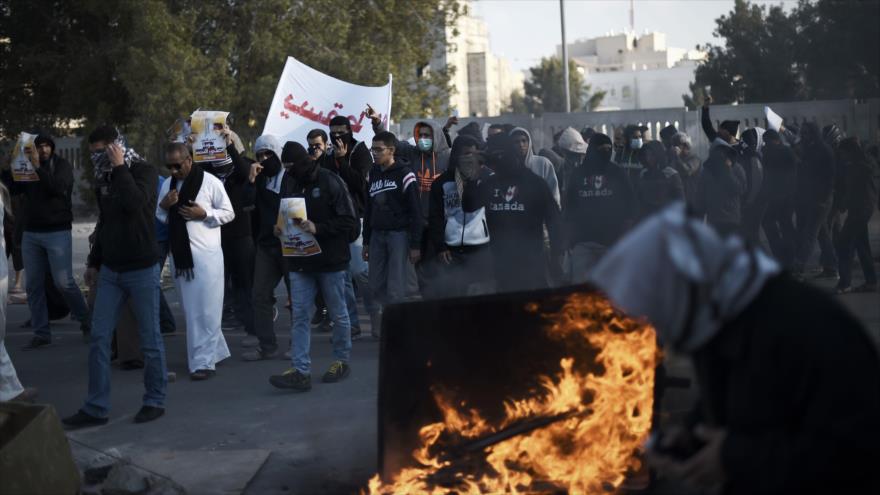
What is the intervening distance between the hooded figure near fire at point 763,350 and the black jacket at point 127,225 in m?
5.34

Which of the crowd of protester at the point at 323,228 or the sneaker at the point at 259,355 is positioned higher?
the crowd of protester at the point at 323,228

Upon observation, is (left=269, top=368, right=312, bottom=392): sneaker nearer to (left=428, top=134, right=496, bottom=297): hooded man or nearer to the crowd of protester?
the crowd of protester

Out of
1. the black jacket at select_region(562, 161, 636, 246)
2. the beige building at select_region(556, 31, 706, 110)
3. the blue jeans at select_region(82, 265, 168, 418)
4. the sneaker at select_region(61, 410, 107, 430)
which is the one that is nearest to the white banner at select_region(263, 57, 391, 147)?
the black jacket at select_region(562, 161, 636, 246)

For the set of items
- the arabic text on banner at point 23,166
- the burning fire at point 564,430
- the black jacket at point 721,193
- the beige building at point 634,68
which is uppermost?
the beige building at point 634,68

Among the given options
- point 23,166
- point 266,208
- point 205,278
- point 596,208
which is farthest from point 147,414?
point 596,208

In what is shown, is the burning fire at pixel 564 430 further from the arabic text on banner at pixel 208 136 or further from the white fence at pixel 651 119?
the white fence at pixel 651 119

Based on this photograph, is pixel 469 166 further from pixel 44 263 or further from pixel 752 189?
pixel 752 189

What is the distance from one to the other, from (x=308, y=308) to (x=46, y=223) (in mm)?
3329

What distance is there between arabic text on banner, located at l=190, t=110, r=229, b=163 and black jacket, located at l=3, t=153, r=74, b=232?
130cm

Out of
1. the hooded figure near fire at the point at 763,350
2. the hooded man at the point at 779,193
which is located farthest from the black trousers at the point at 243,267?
the hooded figure near fire at the point at 763,350

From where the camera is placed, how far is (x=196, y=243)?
8.98m

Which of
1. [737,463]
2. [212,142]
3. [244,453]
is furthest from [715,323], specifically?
[212,142]

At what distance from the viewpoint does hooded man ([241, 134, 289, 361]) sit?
31.6 ft

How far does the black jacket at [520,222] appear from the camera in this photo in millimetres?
8102
